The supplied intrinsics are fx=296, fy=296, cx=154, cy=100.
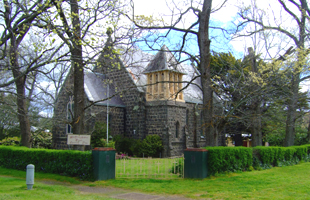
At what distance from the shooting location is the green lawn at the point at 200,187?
9.13 meters

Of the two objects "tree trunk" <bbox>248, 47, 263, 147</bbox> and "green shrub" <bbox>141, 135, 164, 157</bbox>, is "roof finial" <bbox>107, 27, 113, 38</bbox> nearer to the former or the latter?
"tree trunk" <bbox>248, 47, 263, 147</bbox>

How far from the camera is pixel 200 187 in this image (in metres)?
10.8

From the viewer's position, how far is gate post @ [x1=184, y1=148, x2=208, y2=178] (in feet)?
40.9

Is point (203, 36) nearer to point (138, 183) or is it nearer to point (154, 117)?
point (138, 183)

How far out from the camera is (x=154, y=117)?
25.7 meters

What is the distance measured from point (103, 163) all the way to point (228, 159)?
18.2 feet

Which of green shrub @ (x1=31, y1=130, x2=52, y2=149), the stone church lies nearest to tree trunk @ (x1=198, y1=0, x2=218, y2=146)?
the stone church

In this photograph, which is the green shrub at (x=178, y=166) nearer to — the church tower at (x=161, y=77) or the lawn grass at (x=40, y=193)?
the lawn grass at (x=40, y=193)

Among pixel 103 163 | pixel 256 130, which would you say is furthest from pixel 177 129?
pixel 103 163

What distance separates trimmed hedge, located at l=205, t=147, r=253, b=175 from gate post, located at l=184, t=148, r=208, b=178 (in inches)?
11.9

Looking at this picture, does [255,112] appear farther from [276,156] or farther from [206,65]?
[206,65]

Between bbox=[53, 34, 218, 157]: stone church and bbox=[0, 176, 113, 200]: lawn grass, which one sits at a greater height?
bbox=[53, 34, 218, 157]: stone church

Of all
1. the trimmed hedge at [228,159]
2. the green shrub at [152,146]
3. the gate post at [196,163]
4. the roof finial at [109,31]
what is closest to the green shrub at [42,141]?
the green shrub at [152,146]

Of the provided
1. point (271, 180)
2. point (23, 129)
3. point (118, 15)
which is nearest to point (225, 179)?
point (271, 180)
